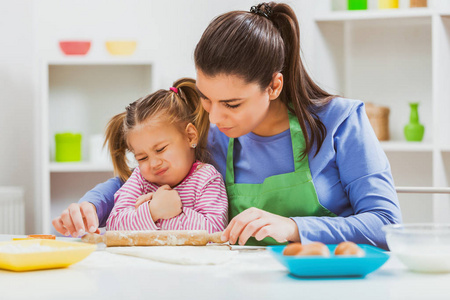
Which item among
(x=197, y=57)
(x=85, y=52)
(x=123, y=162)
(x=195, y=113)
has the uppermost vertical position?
(x=85, y=52)

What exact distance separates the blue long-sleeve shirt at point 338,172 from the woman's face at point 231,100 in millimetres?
183

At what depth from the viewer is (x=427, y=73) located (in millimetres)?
3229

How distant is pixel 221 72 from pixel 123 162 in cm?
52

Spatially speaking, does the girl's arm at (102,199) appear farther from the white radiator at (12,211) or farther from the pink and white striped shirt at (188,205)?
the white radiator at (12,211)

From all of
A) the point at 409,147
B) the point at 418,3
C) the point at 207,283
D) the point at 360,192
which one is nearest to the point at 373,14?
the point at 418,3

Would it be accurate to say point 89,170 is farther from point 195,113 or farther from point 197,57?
point 197,57

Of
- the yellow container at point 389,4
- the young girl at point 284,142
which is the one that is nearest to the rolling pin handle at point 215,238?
the young girl at point 284,142

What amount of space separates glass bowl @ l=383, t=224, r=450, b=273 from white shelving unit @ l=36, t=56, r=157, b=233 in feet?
8.04

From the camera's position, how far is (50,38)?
3416mm

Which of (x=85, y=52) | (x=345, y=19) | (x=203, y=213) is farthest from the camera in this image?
(x=85, y=52)

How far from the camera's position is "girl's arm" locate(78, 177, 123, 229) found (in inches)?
63.9

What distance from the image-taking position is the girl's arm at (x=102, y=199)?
1623 millimetres

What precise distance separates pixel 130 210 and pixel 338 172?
533 millimetres

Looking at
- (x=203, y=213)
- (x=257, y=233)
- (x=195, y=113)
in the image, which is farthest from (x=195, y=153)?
(x=257, y=233)
